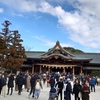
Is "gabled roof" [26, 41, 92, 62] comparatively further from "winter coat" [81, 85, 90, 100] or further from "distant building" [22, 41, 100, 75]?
"winter coat" [81, 85, 90, 100]

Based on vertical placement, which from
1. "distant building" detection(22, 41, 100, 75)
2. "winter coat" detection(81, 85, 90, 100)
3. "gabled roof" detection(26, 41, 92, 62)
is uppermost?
"gabled roof" detection(26, 41, 92, 62)

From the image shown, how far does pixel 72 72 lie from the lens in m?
42.6

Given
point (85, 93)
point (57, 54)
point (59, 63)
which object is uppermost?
point (57, 54)

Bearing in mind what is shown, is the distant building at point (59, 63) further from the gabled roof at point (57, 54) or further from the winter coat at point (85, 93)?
→ the winter coat at point (85, 93)

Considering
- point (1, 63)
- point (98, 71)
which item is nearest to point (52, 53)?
point (98, 71)

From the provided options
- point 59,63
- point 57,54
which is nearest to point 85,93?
point 57,54

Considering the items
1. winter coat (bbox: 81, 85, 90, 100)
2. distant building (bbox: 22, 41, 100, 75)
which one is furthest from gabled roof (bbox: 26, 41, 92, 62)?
winter coat (bbox: 81, 85, 90, 100)

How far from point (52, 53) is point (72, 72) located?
6.42 m

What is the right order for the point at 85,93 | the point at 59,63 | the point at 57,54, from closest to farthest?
the point at 85,93, the point at 57,54, the point at 59,63

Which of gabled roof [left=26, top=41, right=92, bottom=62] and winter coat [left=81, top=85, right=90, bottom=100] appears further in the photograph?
gabled roof [left=26, top=41, right=92, bottom=62]

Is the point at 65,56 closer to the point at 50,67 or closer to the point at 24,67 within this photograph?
the point at 50,67

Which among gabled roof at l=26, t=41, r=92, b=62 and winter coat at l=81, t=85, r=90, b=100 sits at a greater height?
gabled roof at l=26, t=41, r=92, b=62

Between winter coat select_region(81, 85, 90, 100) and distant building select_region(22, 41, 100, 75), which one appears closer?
winter coat select_region(81, 85, 90, 100)

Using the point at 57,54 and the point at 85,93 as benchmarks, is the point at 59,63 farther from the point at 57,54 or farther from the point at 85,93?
the point at 85,93
